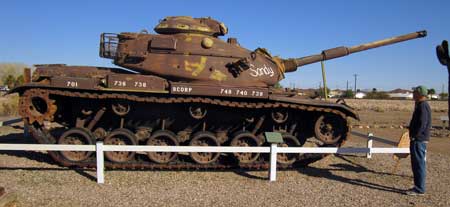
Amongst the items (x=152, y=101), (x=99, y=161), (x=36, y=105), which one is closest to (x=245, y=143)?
(x=152, y=101)

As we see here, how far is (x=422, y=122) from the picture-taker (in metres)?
7.55

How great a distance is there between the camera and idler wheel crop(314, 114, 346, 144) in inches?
392

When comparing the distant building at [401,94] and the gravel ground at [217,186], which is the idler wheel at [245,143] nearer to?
the gravel ground at [217,186]

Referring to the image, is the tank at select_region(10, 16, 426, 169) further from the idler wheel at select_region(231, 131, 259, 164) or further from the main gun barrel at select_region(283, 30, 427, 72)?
the main gun barrel at select_region(283, 30, 427, 72)

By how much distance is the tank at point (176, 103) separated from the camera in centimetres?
925

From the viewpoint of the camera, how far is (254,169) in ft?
32.2

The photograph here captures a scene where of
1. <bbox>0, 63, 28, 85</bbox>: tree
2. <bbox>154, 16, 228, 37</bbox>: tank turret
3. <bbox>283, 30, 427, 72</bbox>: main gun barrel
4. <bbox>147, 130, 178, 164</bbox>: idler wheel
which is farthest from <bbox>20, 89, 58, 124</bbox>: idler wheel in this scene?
<bbox>0, 63, 28, 85</bbox>: tree

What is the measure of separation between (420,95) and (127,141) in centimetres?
662

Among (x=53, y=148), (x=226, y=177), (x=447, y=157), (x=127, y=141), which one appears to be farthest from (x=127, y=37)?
(x=447, y=157)

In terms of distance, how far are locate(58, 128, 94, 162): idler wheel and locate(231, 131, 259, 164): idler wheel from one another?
3511 millimetres

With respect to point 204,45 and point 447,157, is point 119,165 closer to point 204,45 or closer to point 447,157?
point 204,45

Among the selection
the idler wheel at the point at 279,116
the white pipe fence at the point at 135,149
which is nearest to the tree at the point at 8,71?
the white pipe fence at the point at 135,149

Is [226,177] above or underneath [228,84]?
underneath

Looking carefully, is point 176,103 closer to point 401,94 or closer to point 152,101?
point 152,101
